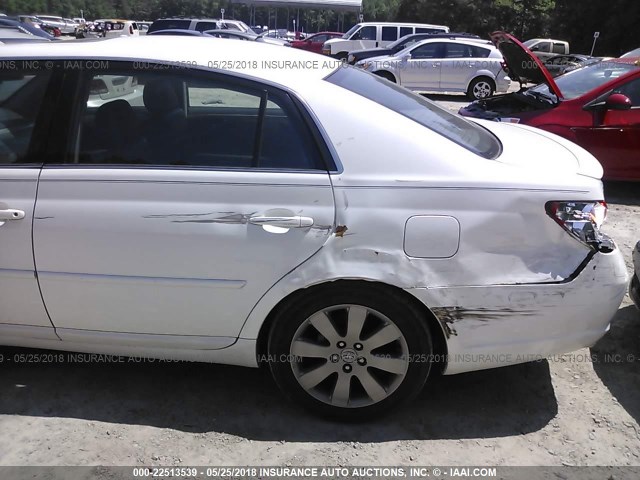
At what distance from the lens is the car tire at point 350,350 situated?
2.45 metres

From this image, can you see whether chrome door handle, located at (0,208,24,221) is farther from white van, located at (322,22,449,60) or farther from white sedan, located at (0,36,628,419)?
white van, located at (322,22,449,60)

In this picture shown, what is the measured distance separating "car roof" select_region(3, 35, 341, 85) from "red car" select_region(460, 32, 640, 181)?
3594 mm

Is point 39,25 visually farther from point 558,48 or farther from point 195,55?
point 195,55

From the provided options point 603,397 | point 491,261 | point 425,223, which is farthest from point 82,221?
point 603,397

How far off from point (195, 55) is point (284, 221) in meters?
0.89

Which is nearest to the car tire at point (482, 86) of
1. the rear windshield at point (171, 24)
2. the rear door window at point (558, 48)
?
Answer: the rear windshield at point (171, 24)

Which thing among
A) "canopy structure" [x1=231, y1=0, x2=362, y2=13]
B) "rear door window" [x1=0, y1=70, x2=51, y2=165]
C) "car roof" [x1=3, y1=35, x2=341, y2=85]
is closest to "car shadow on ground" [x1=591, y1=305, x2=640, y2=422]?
"car roof" [x1=3, y1=35, x2=341, y2=85]

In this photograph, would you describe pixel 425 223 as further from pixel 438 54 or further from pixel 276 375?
pixel 438 54

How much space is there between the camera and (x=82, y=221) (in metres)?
2.48

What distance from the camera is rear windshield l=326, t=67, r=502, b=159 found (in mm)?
2623

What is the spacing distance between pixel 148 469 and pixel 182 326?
60 cm

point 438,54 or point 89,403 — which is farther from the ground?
point 438,54

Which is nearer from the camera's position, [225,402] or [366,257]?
[366,257]

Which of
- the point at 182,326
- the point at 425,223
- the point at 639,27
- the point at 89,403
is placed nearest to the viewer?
the point at 425,223
